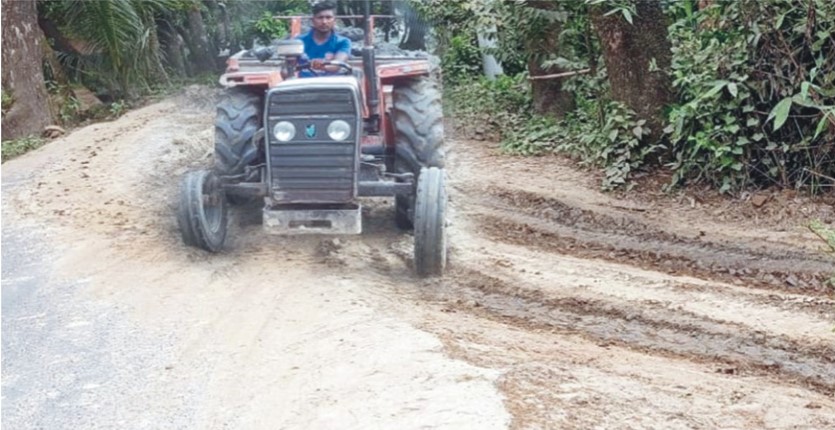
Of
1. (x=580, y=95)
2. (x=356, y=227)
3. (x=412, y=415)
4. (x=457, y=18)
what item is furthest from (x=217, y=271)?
(x=457, y=18)

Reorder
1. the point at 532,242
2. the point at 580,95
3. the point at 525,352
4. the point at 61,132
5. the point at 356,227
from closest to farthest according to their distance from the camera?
the point at 525,352 → the point at 356,227 → the point at 532,242 → the point at 580,95 → the point at 61,132

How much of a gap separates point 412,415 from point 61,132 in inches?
352

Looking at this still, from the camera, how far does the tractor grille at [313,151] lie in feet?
19.8

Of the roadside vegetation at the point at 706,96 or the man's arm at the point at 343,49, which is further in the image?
the roadside vegetation at the point at 706,96

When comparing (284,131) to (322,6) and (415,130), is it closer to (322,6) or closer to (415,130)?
(415,130)

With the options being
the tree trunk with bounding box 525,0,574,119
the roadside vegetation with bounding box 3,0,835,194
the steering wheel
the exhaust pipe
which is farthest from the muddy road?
the tree trunk with bounding box 525,0,574,119

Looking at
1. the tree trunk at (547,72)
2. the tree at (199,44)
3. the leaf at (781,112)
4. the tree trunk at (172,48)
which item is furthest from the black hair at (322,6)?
the tree at (199,44)

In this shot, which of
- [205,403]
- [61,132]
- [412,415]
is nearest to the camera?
[412,415]

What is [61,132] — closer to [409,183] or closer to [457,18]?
[457,18]

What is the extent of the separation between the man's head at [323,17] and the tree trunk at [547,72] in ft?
13.8

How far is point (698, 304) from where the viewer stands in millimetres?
5758

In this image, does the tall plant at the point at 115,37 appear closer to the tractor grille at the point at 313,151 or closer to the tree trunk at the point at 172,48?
the tree trunk at the point at 172,48

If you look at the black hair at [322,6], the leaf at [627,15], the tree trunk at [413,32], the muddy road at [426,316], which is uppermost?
the black hair at [322,6]

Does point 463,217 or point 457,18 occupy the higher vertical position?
point 457,18
